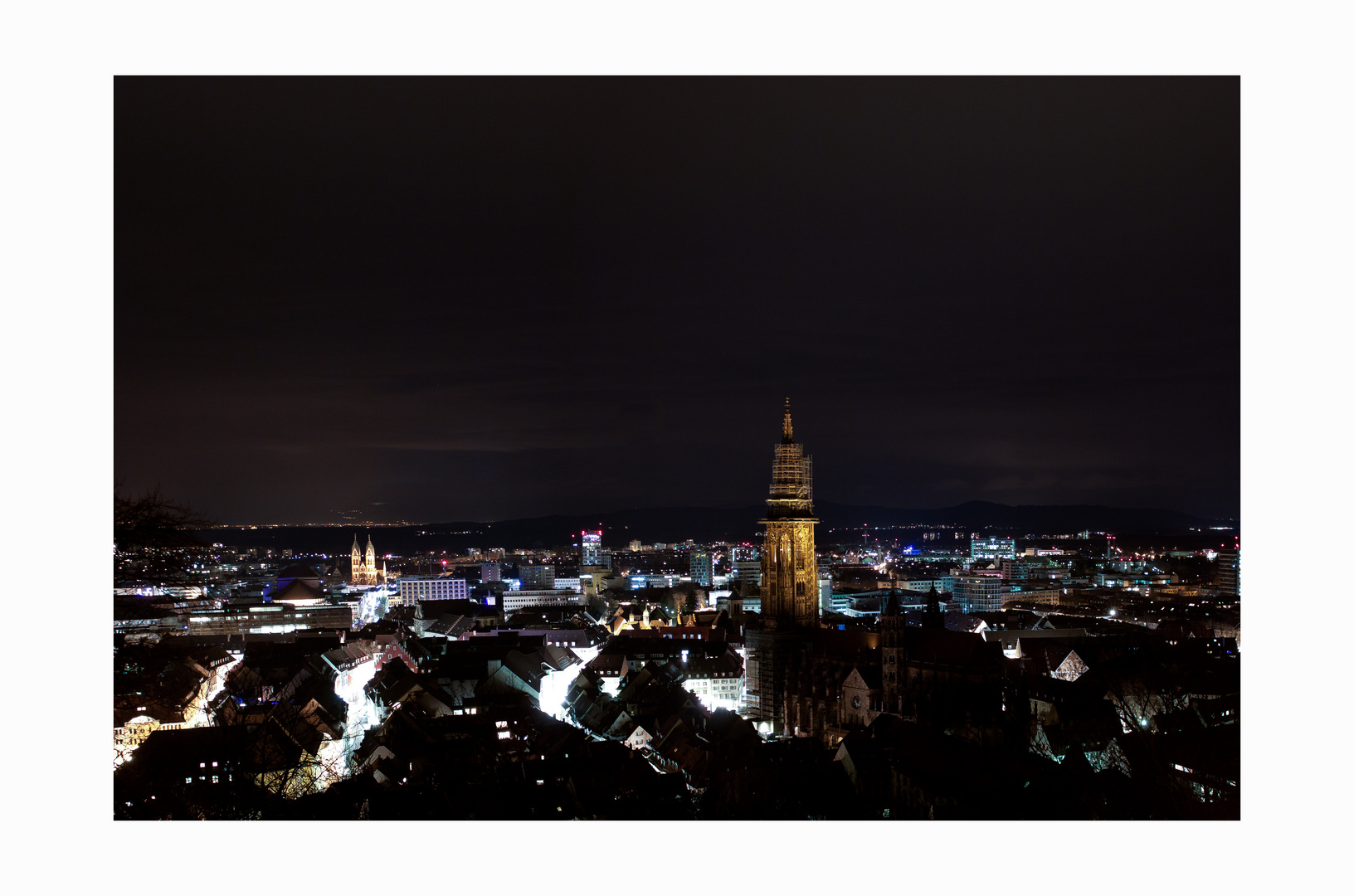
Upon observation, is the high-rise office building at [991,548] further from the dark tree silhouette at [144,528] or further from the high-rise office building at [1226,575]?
the dark tree silhouette at [144,528]

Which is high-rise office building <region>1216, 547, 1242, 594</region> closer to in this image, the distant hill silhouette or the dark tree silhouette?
the distant hill silhouette

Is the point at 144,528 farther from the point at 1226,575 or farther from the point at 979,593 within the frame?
the point at 979,593

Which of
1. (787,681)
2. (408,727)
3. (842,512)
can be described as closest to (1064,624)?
(787,681)

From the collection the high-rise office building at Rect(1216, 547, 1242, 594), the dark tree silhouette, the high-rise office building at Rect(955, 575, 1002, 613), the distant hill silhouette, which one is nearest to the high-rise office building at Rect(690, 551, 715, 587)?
the distant hill silhouette

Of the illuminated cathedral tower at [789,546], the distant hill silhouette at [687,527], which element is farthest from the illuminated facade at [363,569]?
the illuminated cathedral tower at [789,546]

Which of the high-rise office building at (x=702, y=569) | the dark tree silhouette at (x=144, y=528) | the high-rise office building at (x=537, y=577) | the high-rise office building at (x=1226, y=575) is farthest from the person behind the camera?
the high-rise office building at (x=702, y=569)
